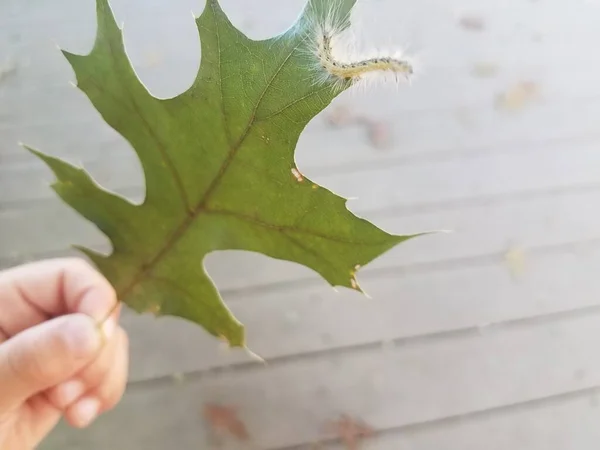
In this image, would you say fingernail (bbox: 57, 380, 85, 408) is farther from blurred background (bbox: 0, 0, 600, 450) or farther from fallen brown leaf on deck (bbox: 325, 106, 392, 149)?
fallen brown leaf on deck (bbox: 325, 106, 392, 149)

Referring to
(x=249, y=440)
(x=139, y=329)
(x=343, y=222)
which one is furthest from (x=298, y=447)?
(x=343, y=222)

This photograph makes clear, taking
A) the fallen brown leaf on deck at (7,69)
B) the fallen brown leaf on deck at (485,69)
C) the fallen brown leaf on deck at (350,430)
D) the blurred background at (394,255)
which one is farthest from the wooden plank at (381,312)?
the fallen brown leaf on deck at (7,69)

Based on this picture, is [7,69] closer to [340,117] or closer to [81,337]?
[340,117]

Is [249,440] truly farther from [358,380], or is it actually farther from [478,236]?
[478,236]

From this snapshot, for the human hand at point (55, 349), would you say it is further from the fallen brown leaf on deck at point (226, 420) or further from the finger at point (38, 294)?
the fallen brown leaf on deck at point (226, 420)

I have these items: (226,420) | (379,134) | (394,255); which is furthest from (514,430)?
(379,134)

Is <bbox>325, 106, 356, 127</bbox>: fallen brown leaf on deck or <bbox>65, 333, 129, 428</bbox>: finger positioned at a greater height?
<bbox>325, 106, 356, 127</bbox>: fallen brown leaf on deck

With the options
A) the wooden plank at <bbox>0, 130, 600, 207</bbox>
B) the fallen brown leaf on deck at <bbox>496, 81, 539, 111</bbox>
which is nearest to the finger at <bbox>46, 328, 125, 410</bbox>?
the wooden plank at <bbox>0, 130, 600, 207</bbox>
